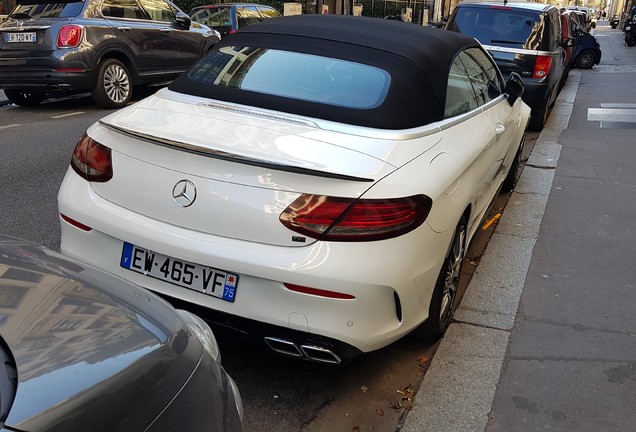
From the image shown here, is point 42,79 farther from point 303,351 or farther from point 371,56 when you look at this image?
point 303,351

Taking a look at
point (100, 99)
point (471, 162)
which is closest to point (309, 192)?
point (471, 162)

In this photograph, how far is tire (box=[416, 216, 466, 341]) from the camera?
318 cm

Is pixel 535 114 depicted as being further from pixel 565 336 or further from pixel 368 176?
pixel 368 176

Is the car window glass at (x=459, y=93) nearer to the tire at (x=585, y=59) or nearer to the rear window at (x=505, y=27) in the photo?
the rear window at (x=505, y=27)

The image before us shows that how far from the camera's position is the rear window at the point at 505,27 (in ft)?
29.2

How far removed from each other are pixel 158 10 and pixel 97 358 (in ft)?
34.1

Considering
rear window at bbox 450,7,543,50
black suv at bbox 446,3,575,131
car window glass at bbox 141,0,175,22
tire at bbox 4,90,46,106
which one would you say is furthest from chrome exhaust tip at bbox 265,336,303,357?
car window glass at bbox 141,0,175,22

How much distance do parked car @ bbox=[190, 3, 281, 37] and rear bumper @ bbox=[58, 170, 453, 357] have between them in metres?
12.2

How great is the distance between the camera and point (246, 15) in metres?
14.6

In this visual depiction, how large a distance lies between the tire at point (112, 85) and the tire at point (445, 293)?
25.2ft

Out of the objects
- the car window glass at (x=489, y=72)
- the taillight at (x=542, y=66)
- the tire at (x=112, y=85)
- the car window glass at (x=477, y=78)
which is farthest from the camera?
Answer: the tire at (x=112, y=85)

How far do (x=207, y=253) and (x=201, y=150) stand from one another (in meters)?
0.44

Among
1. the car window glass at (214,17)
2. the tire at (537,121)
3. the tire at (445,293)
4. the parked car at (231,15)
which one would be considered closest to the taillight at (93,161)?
the tire at (445,293)

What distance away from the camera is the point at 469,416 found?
2.88 meters
